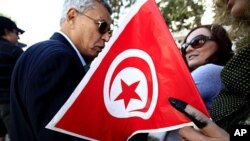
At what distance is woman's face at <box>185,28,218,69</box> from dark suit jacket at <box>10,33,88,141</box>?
1.10 m

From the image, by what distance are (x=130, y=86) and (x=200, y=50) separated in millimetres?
1202

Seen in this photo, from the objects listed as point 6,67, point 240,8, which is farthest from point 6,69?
point 240,8

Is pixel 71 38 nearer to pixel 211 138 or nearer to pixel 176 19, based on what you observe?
pixel 211 138

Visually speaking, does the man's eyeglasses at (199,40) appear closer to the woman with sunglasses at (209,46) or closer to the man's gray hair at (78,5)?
the woman with sunglasses at (209,46)

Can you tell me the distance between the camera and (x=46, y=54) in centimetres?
177

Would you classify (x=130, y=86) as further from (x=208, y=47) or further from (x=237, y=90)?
(x=208, y=47)

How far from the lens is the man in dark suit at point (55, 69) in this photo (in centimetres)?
170

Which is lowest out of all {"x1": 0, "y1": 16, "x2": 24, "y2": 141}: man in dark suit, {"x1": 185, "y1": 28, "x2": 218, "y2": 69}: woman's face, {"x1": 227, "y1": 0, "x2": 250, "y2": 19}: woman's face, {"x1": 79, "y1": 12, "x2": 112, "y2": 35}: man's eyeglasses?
{"x1": 0, "y1": 16, "x2": 24, "y2": 141}: man in dark suit

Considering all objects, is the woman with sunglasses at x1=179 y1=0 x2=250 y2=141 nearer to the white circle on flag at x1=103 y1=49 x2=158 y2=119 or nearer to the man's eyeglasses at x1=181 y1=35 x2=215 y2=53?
the white circle on flag at x1=103 y1=49 x2=158 y2=119

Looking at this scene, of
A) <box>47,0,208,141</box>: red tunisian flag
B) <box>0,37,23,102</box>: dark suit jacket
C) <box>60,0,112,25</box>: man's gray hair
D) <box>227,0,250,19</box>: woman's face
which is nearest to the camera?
<box>47,0,208,141</box>: red tunisian flag

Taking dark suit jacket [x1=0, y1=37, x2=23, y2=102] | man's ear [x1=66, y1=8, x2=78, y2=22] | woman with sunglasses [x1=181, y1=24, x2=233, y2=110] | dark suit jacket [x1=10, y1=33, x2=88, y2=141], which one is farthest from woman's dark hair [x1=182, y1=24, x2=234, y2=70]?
dark suit jacket [x1=0, y1=37, x2=23, y2=102]

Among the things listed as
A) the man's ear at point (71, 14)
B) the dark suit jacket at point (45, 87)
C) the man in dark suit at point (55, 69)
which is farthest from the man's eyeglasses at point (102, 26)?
the dark suit jacket at point (45, 87)

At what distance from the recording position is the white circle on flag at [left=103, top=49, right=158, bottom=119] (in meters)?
1.52

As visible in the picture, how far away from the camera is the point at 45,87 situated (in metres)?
1.70
